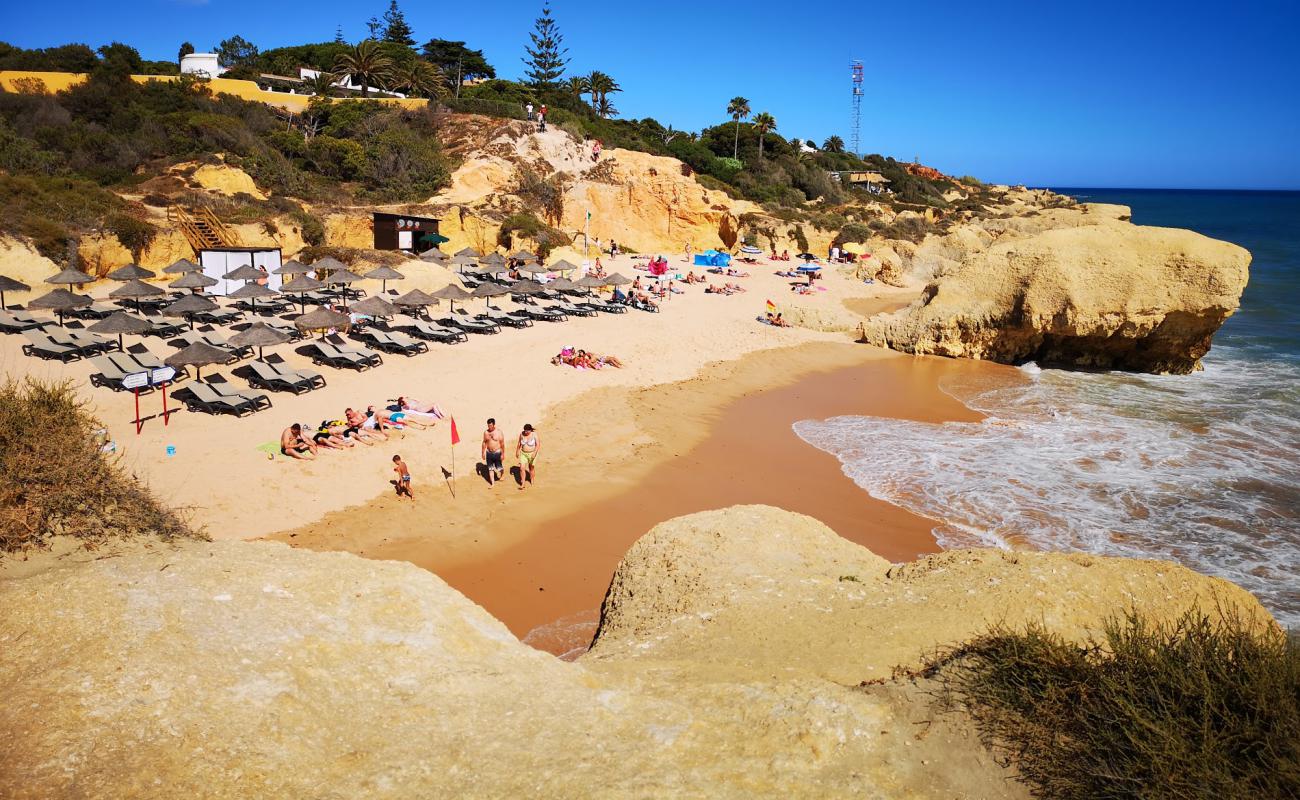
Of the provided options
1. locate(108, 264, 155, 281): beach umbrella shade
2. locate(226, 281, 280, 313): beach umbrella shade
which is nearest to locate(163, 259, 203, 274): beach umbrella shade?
locate(108, 264, 155, 281): beach umbrella shade

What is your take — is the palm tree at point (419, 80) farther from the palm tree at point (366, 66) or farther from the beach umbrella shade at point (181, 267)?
the beach umbrella shade at point (181, 267)

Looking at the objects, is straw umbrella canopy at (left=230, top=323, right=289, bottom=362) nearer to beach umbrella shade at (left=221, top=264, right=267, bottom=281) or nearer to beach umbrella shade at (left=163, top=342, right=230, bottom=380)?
beach umbrella shade at (left=163, top=342, right=230, bottom=380)

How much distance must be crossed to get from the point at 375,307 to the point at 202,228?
13.4 meters

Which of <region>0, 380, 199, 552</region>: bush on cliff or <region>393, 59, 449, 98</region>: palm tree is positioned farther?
<region>393, 59, 449, 98</region>: palm tree

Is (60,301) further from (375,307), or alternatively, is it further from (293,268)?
(375,307)

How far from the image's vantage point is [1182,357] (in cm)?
2242

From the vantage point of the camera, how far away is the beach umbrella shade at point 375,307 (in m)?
20.6

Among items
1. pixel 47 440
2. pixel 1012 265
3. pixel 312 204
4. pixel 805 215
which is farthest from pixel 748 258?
pixel 47 440

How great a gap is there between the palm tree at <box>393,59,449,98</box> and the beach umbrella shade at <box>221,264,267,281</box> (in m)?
35.5

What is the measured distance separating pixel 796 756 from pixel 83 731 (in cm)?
389

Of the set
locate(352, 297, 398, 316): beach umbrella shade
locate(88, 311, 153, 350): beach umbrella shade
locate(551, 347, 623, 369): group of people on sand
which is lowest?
locate(551, 347, 623, 369): group of people on sand

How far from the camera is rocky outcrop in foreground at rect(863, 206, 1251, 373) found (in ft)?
68.3

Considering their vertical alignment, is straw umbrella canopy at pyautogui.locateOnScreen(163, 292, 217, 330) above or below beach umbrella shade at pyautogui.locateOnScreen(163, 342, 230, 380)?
above

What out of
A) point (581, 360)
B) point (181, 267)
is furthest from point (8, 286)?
point (581, 360)
